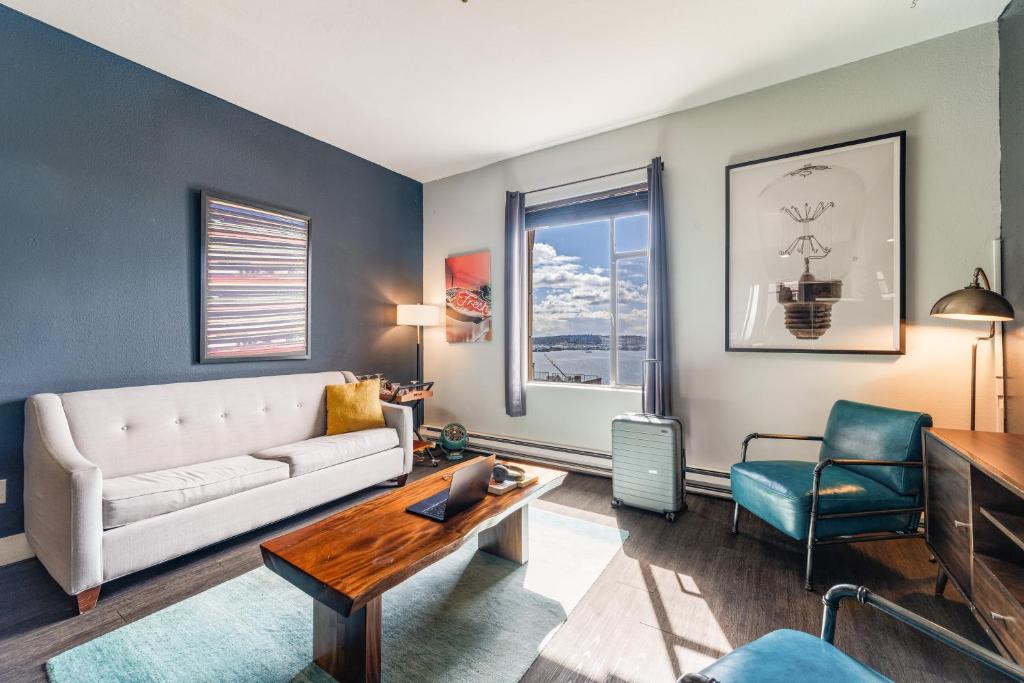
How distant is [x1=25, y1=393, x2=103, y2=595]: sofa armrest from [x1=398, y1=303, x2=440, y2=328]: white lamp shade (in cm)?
254

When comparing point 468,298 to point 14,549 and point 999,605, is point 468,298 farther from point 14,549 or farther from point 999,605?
point 999,605

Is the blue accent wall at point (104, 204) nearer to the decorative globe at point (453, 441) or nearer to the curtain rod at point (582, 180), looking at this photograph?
the decorative globe at point (453, 441)

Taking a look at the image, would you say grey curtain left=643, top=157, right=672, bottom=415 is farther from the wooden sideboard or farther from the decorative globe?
the decorative globe

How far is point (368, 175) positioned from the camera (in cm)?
423

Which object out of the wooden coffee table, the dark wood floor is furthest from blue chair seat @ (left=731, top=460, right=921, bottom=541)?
the wooden coffee table

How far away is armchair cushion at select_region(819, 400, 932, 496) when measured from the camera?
6.73ft

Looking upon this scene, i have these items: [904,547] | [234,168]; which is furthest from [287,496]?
[904,547]

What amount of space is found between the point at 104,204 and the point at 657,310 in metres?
3.73

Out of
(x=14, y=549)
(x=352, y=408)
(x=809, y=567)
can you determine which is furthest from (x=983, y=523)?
(x=14, y=549)

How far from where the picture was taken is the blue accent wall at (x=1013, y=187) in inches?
83.7

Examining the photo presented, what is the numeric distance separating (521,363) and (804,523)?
2.48 metres

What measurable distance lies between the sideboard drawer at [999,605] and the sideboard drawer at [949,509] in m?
0.09

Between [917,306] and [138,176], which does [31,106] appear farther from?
[917,306]

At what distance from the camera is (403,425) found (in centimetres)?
345
